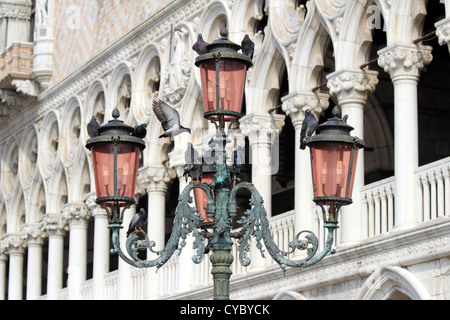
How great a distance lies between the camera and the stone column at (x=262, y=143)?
1694 centimetres

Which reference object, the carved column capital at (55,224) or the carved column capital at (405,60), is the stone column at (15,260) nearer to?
the carved column capital at (55,224)

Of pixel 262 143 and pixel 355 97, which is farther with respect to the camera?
pixel 262 143

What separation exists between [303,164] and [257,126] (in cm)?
127

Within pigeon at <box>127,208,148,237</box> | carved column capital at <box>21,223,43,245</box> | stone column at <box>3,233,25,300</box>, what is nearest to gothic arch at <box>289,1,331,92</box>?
pigeon at <box>127,208,148,237</box>

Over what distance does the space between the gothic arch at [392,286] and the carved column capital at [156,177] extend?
6.27 metres

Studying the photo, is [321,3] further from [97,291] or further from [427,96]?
[97,291]

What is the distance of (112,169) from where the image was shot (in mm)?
9297

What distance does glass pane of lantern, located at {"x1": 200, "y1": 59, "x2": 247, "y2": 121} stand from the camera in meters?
9.20

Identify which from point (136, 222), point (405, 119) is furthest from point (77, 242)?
point (136, 222)

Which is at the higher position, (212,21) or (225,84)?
(212,21)

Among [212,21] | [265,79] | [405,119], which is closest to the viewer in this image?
[405,119]

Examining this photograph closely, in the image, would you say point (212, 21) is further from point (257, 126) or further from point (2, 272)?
point (2, 272)

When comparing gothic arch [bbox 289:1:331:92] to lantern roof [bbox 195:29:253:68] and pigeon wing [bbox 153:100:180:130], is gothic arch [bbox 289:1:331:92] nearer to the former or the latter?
pigeon wing [bbox 153:100:180:130]
